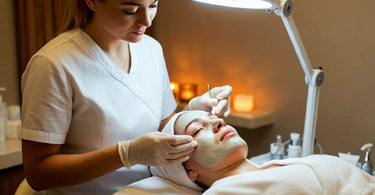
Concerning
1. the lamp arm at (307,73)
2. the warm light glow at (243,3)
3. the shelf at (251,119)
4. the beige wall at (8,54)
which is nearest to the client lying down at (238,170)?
the lamp arm at (307,73)

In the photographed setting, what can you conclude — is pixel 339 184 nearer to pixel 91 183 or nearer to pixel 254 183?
pixel 254 183

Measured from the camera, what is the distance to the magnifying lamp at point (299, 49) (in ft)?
4.19

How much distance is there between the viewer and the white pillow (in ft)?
4.21

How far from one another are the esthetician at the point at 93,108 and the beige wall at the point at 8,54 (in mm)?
1347

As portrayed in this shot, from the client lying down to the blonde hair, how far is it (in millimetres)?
520

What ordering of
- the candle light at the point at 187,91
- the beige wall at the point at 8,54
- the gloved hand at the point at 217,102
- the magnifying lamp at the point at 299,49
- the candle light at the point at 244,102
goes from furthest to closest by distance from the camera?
the candle light at the point at 187,91, the candle light at the point at 244,102, the beige wall at the point at 8,54, the gloved hand at the point at 217,102, the magnifying lamp at the point at 299,49

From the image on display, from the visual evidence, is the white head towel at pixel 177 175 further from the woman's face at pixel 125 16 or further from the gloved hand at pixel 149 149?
the woman's face at pixel 125 16

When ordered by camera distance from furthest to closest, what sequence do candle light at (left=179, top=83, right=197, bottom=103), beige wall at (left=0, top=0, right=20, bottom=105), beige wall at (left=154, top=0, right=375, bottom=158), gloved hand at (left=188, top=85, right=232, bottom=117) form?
candle light at (left=179, top=83, right=197, bottom=103)
beige wall at (left=0, top=0, right=20, bottom=105)
beige wall at (left=154, top=0, right=375, bottom=158)
gloved hand at (left=188, top=85, right=232, bottom=117)

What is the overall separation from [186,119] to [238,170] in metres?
0.28

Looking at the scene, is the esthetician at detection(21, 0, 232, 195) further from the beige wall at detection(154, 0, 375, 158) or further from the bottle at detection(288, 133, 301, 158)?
the beige wall at detection(154, 0, 375, 158)

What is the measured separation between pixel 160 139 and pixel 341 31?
160 cm

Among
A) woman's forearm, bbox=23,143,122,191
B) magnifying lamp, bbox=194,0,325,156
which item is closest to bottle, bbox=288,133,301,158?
magnifying lamp, bbox=194,0,325,156

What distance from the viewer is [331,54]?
7.66 ft

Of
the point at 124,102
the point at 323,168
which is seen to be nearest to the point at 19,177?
the point at 124,102
